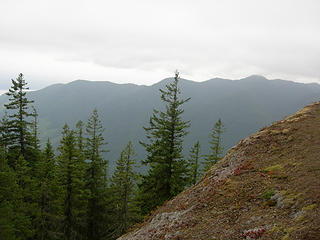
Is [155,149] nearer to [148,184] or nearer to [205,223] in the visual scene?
[148,184]

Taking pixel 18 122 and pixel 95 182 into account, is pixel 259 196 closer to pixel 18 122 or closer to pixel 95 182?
pixel 95 182

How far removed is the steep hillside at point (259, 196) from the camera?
898 cm

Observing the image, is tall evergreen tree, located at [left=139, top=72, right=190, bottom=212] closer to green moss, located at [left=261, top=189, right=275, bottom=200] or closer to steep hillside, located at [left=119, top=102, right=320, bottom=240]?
steep hillside, located at [left=119, top=102, right=320, bottom=240]

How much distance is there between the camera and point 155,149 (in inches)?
851

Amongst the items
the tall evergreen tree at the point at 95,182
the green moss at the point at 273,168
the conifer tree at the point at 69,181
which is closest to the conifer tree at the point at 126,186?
the conifer tree at the point at 69,181

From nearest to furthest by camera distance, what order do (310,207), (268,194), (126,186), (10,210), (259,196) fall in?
(310,207) < (268,194) < (259,196) < (10,210) < (126,186)

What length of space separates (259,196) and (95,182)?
66.8 feet

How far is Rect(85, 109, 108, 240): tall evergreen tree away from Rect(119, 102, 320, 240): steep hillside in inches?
500

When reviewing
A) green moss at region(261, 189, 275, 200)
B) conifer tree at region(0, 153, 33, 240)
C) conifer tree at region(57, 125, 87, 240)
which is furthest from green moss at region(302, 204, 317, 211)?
conifer tree at region(0, 153, 33, 240)

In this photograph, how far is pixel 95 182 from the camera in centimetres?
2669

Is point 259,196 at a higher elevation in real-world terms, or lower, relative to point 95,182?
higher

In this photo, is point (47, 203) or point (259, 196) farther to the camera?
point (47, 203)

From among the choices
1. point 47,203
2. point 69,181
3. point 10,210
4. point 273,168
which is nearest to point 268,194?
point 273,168

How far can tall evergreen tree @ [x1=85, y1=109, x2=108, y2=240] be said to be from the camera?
26.4 metres
